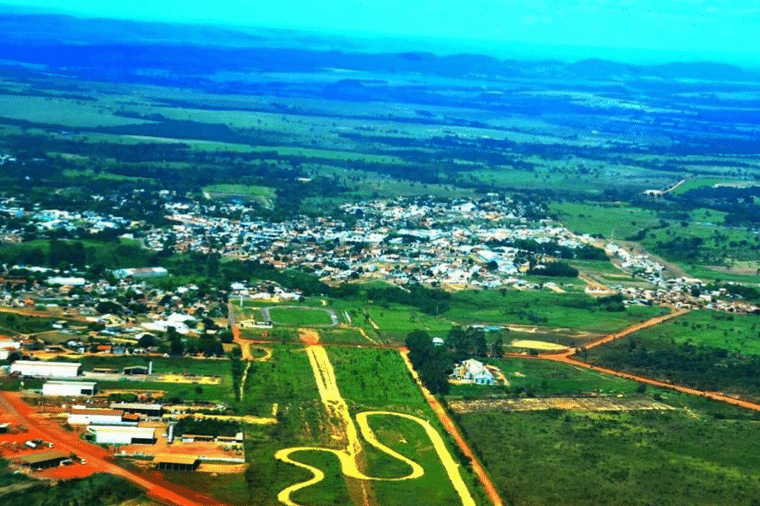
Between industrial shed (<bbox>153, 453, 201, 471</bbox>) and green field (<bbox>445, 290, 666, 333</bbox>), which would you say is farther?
green field (<bbox>445, 290, 666, 333</bbox>)

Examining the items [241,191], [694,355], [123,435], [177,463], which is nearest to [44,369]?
[123,435]

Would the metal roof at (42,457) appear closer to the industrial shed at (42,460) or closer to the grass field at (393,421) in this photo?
the industrial shed at (42,460)

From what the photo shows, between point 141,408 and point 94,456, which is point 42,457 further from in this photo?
point 141,408

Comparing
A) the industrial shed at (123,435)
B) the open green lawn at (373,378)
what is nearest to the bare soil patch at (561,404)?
Answer: the open green lawn at (373,378)

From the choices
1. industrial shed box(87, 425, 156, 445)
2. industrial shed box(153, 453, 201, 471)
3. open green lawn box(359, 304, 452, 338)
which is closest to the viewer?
industrial shed box(153, 453, 201, 471)

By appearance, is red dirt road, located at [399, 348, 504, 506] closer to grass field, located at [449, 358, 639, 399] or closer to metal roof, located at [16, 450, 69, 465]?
grass field, located at [449, 358, 639, 399]

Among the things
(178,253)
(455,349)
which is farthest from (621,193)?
(455,349)

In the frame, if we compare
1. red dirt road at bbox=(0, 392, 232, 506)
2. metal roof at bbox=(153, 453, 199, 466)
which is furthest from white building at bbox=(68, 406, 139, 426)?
metal roof at bbox=(153, 453, 199, 466)

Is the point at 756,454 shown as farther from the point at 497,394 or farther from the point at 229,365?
the point at 229,365
